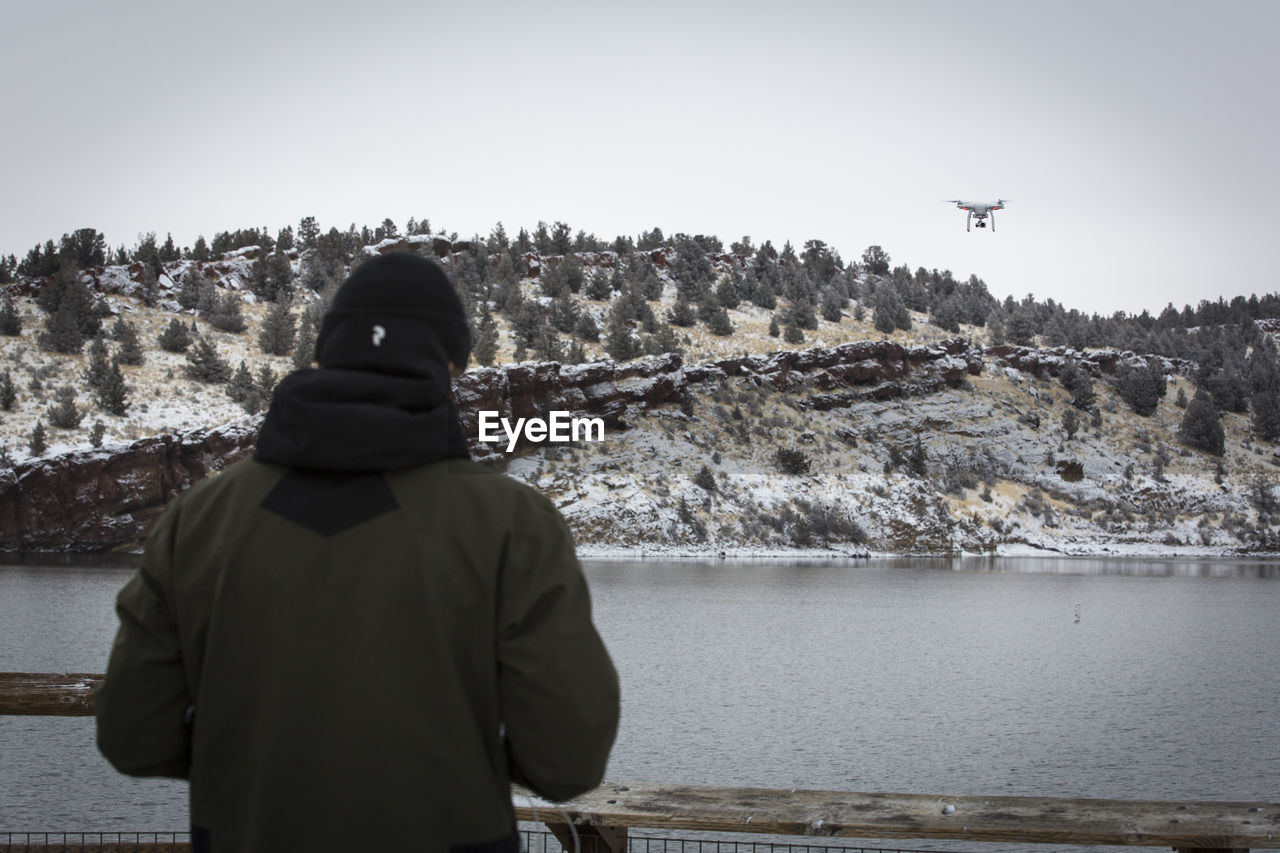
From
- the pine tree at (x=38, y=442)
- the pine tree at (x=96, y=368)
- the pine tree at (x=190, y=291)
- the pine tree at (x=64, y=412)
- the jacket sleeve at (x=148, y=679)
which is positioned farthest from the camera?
the pine tree at (x=190, y=291)

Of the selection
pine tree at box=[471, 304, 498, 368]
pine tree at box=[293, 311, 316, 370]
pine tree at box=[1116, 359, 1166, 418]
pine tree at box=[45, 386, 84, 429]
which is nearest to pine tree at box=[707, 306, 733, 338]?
pine tree at box=[471, 304, 498, 368]

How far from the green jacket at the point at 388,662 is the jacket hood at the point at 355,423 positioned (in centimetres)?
4

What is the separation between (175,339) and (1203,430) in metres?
66.3

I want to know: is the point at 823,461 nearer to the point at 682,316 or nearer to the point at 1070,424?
the point at 682,316

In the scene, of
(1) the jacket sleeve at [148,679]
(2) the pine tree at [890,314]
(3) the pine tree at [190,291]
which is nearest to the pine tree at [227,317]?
(3) the pine tree at [190,291]

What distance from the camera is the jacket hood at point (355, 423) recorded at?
6.27 feet

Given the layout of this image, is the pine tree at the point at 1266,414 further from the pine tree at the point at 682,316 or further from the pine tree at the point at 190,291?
the pine tree at the point at 190,291

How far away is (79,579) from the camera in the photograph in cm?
3269

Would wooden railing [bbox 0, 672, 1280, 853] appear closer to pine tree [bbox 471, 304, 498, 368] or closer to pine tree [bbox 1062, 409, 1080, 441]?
pine tree [bbox 471, 304, 498, 368]

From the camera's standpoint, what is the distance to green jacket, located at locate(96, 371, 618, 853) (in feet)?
6.18

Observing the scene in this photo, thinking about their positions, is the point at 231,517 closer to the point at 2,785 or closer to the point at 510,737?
the point at 510,737

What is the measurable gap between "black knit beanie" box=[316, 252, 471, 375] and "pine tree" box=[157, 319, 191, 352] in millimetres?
60184

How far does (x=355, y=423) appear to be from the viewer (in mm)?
1910

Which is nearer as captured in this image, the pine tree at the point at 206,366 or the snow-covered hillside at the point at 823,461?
the snow-covered hillside at the point at 823,461
